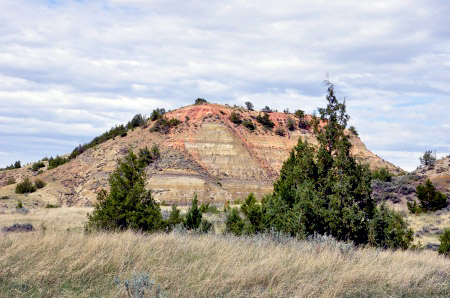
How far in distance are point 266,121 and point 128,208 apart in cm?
6518

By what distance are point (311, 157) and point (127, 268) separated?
28.0ft

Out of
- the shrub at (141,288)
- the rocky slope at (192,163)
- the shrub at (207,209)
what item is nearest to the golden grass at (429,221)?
the shrub at (207,209)

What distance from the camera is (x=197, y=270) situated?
671 cm

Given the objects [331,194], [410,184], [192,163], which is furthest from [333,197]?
[192,163]

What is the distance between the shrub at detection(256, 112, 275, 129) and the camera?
7847cm

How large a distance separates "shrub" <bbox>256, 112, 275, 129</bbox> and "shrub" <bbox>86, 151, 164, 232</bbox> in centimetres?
6393

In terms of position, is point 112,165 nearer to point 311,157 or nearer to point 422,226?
point 422,226

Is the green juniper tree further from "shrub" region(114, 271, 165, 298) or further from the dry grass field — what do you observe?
"shrub" region(114, 271, 165, 298)

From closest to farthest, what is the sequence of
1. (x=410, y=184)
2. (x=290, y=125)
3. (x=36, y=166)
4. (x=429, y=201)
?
(x=429, y=201), (x=410, y=184), (x=36, y=166), (x=290, y=125)

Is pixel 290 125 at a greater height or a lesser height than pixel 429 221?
greater

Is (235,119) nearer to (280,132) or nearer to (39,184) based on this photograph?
(280,132)

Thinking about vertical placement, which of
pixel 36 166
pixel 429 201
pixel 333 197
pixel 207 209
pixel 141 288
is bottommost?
pixel 207 209

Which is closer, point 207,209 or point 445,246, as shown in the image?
point 445,246

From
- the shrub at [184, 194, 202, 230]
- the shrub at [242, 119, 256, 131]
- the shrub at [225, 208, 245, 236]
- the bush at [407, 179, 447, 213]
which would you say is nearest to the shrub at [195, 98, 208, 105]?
the shrub at [242, 119, 256, 131]
